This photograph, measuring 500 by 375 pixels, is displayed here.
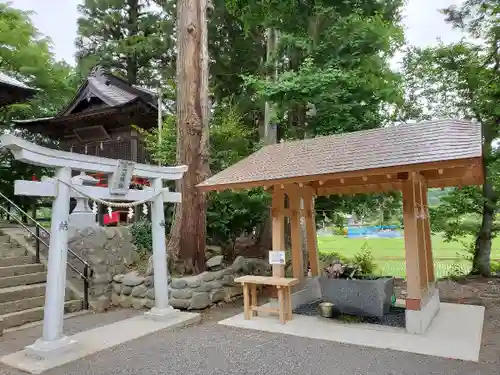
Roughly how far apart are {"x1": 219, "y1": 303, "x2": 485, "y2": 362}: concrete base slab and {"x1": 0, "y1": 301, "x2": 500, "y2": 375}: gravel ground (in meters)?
0.16

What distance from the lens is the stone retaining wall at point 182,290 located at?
6.51m

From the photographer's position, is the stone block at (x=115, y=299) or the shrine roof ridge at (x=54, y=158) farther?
the stone block at (x=115, y=299)

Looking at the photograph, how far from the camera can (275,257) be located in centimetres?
588

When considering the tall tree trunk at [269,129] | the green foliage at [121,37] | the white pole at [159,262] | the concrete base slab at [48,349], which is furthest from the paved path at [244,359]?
the green foliage at [121,37]

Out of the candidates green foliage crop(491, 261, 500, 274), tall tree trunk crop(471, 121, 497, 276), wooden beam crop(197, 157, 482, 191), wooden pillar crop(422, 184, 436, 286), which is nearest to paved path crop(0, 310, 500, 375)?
wooden beam crop(197, 157, 482, 191)

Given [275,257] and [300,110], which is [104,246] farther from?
[300,110]

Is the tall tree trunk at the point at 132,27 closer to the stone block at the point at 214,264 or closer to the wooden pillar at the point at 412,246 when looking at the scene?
the stone block at the point at 214,264

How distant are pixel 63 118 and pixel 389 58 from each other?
10.1m

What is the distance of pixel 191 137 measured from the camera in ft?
23.5

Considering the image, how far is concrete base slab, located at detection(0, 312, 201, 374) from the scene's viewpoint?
4012 millimetres

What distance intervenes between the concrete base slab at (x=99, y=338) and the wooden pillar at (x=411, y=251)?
309 cm

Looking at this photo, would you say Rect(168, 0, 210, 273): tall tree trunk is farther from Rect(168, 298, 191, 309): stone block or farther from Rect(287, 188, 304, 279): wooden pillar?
Rect(287, 188, 304, 279): wooden pillar

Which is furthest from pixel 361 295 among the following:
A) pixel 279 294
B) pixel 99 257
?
pixel 99 257

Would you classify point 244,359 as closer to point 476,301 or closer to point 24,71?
point 476,301
